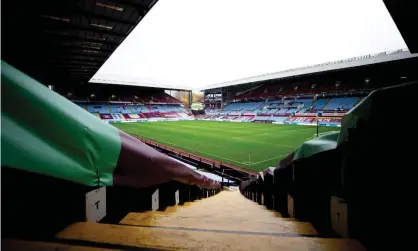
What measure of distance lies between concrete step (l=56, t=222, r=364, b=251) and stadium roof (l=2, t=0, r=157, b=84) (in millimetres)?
6581

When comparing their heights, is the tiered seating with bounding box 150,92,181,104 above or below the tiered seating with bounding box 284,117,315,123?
above

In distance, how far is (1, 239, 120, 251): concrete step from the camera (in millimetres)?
970

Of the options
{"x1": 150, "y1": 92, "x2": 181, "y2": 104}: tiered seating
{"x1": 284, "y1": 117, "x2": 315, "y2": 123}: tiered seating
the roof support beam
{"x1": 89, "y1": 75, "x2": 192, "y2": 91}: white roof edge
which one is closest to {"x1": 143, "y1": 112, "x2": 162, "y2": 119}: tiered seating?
{"x1": 89, "y1": 75, "x2": 192, "y2": 91}: white roof edge

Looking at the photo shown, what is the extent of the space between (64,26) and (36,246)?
1031 centimetres

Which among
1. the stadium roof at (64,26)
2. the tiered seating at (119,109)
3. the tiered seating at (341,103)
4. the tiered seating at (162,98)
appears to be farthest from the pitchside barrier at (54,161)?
the tiered seating at (162,98)

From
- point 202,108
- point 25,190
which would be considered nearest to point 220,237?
point 25,190

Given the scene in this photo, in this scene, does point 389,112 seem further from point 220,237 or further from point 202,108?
point 202,108

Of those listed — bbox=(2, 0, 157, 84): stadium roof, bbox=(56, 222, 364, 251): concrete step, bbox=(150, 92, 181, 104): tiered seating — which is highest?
bbox=(150, 92, 181, 104): tiered seating

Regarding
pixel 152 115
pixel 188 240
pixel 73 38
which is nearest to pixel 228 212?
pixel 188 240

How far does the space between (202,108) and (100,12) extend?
70.1 meters

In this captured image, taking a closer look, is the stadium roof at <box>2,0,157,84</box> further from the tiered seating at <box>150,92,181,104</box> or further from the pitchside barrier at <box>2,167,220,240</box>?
the tiered seating at <box>150,92,181,104</box>

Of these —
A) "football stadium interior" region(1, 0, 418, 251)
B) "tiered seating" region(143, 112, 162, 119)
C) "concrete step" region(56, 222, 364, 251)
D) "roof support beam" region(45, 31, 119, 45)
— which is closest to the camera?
"football stadium interior" region(1, 0, 418, 251)

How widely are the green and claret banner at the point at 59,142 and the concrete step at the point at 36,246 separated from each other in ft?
1.04

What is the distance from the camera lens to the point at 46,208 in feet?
4.38
